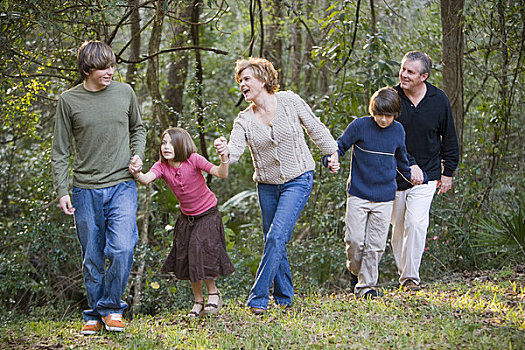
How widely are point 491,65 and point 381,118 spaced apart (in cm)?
491

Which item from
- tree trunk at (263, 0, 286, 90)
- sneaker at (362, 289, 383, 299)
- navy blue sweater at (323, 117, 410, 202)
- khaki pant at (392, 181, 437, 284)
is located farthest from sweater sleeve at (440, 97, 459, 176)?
tree trunk at (263, 0, 286, 90)

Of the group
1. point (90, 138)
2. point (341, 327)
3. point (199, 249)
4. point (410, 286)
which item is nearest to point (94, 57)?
point (90, 138)

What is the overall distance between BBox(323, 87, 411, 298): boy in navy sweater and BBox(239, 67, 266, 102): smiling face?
99 cm

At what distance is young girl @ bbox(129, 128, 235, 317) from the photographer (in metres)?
5.08

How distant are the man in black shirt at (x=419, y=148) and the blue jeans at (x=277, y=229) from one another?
47.8 inches

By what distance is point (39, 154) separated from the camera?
9.48 metres

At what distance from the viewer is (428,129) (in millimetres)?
5777

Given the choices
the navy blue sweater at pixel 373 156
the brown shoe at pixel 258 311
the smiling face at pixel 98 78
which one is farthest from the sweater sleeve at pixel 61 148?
the navy blue sweater at pixel 373 156

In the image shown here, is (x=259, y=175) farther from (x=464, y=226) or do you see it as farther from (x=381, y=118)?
(x=464, y=226)

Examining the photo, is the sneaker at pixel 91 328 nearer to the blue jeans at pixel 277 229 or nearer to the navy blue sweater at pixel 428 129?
the blue jeans at pixel 277 229

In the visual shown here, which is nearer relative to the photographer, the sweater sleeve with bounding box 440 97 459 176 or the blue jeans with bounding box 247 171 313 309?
the blue jeans with bounding box 247 171 313 309

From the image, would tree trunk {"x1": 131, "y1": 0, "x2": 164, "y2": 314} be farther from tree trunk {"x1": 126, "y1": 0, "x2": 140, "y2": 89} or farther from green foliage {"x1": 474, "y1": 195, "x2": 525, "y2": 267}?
green foliage {"x1": 474, "y1": 195, "x2": 525, "y2": 267}

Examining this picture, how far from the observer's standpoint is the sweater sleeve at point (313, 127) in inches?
204

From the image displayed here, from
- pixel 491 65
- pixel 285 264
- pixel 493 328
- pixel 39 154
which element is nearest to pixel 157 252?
pixel 285 264
